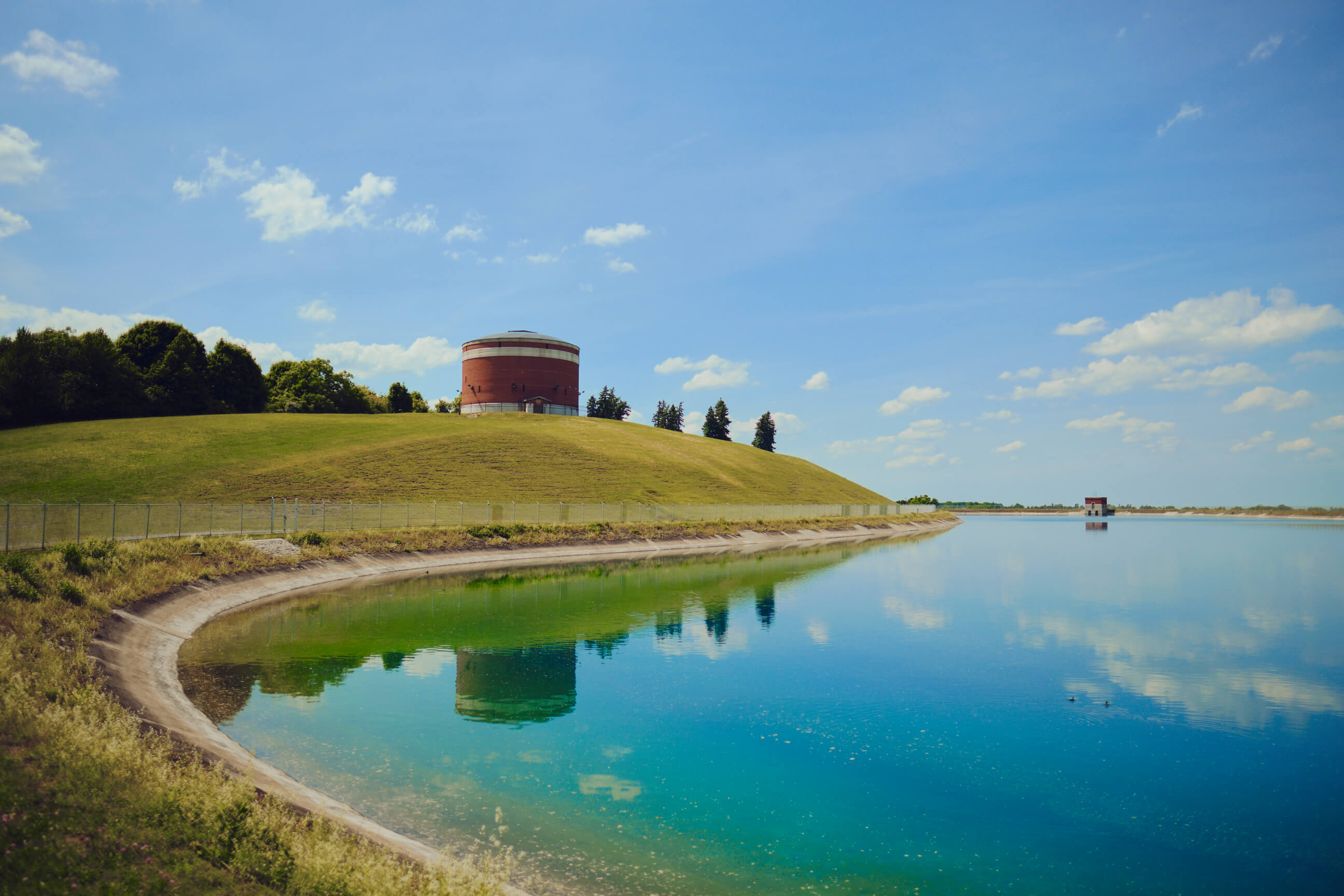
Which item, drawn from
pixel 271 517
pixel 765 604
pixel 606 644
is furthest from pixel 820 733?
pixel 271 517

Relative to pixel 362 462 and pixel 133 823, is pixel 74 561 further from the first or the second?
pixel 362 462

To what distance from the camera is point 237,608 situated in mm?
30266

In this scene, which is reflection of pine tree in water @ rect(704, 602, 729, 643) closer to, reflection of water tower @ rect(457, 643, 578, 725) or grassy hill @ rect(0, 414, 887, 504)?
reflection of water tower @ rect(457, 643, 578, 725)

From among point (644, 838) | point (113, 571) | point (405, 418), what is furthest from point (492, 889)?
point (405, 418)

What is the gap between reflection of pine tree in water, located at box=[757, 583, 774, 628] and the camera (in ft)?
102

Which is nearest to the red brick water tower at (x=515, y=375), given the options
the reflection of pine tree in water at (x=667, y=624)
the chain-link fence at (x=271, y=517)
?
the chain-link fence at (x=271, y=517)

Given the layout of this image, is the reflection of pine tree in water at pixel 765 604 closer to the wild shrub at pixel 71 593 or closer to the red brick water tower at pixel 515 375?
the wild shrub at pixel 71 593

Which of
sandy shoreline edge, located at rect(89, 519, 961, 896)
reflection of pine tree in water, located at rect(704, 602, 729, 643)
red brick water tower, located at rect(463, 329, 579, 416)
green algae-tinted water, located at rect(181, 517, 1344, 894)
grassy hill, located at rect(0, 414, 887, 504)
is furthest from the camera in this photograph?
red brick water tower, located at rect(463, 329, 579, 416)

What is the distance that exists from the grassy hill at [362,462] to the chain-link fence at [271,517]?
7.11 metres

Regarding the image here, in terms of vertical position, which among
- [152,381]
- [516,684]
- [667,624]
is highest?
[152,381]

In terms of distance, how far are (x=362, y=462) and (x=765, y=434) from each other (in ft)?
336

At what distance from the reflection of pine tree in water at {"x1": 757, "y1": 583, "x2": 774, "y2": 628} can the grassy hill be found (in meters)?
41.2

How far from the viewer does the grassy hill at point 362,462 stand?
2746 inches

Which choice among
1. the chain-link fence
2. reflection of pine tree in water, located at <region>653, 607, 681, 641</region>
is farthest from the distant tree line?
reflection of pine tree in water, located at <region>653, 607, 681, 641</region>
